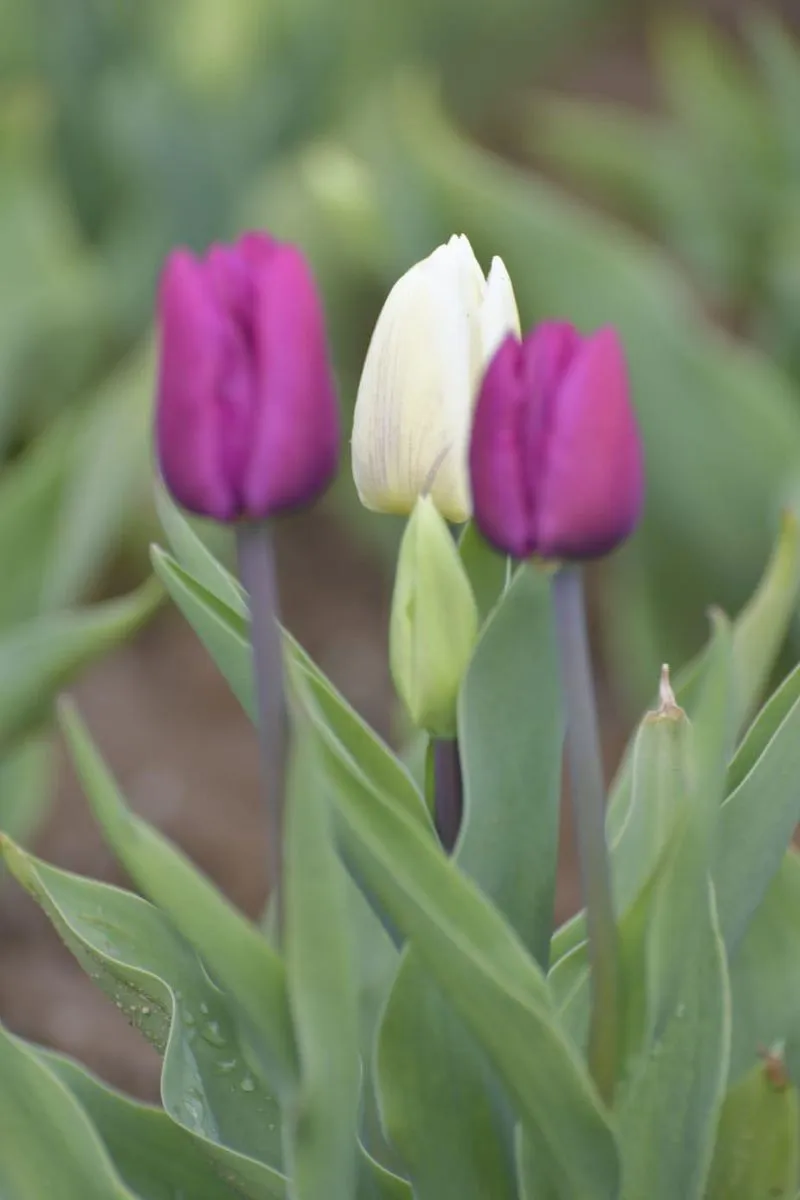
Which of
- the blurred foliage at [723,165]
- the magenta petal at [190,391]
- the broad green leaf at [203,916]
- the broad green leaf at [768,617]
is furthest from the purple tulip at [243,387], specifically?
the blurred foliage at [723,165]

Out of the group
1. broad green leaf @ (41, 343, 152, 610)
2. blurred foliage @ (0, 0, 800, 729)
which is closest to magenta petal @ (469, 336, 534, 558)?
blurred foliage @ (0, 0, 800, 729)

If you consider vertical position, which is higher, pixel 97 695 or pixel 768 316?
pixel 97 695

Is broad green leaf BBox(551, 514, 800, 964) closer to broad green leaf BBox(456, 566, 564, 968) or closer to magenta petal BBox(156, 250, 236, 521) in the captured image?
broad green leaf BBox(456, 566, 564, 968)

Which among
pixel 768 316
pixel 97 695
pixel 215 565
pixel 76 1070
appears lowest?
pixel 768 316

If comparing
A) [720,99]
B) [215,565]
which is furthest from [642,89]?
[215,565]

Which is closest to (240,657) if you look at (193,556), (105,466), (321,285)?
(193,556)

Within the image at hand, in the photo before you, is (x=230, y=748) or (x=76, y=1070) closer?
(x=76, y=1070)

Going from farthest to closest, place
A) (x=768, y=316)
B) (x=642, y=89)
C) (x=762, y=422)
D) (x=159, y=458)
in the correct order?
(x=642, y=89) → (x=768, y=316) → (x=762, y=422) → (x=159, y=458)

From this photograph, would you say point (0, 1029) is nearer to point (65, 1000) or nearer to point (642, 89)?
point (65, 1000)

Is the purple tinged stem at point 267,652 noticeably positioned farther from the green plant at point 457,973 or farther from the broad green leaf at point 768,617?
the broad green leaf at point 768,617
